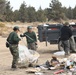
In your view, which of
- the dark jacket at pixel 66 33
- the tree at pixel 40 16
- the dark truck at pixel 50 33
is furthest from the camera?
the tree at pixel 40 16

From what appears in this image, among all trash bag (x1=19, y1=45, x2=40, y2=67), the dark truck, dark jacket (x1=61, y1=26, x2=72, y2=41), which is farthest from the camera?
the dark truck

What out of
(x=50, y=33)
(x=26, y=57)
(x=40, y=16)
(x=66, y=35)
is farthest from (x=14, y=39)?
(x=40, y=16)

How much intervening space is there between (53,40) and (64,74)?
6987mm

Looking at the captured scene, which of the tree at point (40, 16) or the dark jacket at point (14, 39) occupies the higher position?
the dark jacket at point (14, 39)

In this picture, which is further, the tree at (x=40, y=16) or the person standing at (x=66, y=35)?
the tree at (x=40, y=16)

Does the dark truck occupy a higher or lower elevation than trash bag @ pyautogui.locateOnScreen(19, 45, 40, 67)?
higher

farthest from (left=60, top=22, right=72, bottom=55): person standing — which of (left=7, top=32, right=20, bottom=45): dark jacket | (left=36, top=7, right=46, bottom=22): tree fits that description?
(left=36, top=7, right=46, bottom=22): tree

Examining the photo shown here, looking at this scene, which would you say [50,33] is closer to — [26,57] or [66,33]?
[66,33]

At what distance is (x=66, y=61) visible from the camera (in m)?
11.5

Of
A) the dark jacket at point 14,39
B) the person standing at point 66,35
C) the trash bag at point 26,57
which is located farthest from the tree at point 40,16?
the dark jacket at point 14,39

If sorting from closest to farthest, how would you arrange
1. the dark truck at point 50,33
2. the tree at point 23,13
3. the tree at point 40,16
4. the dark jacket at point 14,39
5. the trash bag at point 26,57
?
the dark jacket at point 14,39 → the trash bag at point 26,57 → the dark truck at point 50,33 → the tree at point 23,13 → the tree at point 40,16

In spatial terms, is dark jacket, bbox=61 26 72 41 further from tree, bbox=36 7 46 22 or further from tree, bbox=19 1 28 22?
tree, bbox=36 7 46 22

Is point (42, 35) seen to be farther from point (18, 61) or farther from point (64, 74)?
point (64, 74)

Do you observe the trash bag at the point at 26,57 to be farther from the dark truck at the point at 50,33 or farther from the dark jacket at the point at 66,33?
the dark truck at the point at 50,33
